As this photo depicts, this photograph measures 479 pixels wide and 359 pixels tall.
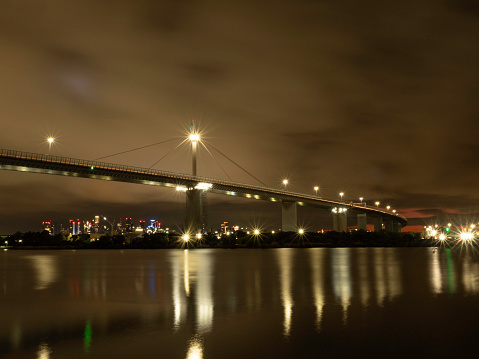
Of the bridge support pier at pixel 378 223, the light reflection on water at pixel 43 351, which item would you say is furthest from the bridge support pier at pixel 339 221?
the light reflection on water at pixel 43 351

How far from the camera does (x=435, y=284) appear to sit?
15.1m

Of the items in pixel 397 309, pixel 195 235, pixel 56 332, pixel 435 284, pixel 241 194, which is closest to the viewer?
pixel 56 332

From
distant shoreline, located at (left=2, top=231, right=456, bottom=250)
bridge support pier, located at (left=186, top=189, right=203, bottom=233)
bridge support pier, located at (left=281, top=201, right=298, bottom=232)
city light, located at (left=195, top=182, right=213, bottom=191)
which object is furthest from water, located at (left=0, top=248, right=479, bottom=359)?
bridge support pier, located at (left=281, top=201, right=298, bottom=232)

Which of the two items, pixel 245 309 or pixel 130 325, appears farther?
pixel 245 309

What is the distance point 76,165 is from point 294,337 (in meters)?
77.8

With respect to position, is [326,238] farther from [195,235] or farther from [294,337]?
[294,337]

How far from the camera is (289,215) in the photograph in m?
101

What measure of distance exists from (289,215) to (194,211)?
29.9 metres

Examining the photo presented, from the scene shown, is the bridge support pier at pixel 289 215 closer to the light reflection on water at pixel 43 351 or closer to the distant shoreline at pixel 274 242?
the distant shoreline at pixel 274 242

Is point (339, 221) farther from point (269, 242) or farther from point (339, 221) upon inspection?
point (269, 242)

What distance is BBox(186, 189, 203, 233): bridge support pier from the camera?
253 feet

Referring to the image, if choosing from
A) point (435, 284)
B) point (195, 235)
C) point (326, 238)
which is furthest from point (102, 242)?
point (435, 284)

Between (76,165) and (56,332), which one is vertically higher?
(76,165)

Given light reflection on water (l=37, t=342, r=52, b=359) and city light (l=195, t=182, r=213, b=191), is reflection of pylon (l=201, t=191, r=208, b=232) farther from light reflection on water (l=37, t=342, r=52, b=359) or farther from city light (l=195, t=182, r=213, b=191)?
light reflection on water (l=37, t=342, r=52, b=359)
